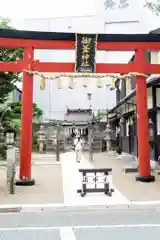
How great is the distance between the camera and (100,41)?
14266mm

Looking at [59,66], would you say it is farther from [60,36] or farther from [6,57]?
[6,57]

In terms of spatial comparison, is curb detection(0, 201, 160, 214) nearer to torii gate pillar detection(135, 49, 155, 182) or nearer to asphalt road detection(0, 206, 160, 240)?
asphalt road detection(0, 206, 160, 240)

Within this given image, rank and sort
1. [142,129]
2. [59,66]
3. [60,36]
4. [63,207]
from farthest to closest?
1. [142,129]
2. [59,66]
3. [60,36]
4. [63,207]

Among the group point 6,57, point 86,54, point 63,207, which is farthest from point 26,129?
point 6,57

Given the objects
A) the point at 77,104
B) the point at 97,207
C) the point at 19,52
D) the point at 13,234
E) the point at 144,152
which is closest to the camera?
the point at 13,234

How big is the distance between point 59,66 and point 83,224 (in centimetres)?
787

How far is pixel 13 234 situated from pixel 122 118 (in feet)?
72.7

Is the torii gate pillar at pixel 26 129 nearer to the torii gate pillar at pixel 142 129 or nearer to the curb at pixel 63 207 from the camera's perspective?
the curb at pixel 63 207

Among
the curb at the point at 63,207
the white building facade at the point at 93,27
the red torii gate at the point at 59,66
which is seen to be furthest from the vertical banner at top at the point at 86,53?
the white building facade at the point at 93,27

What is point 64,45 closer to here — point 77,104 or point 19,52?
point 19,52

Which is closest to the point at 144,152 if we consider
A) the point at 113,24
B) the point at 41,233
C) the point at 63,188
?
the point at 63,188

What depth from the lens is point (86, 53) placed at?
14305mm

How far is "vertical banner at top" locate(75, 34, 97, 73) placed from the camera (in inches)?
558

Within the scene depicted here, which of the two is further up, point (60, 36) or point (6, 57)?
point (6, 57)
